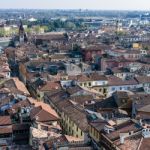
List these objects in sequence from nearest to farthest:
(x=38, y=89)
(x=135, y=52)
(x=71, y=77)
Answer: (x=38, y=89), (x=71, y=77), (x=135, y=52)

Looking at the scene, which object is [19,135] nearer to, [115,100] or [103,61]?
[115,100]

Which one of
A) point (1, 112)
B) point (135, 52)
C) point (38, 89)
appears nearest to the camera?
point (1, 112)

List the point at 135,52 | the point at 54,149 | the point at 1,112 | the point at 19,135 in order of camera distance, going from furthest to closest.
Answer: the point at 135,52
the point at 1,112
the point at 19,135
the point at 54,149

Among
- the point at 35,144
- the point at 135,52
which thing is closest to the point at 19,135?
the point at 35,144

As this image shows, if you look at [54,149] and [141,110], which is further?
[141,110]

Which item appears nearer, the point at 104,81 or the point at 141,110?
the point at 141,110

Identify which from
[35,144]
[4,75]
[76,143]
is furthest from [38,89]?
[76,143]

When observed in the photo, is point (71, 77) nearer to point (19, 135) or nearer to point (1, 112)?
point (1, 112)

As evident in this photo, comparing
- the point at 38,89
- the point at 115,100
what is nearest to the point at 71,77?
the point at 38,89

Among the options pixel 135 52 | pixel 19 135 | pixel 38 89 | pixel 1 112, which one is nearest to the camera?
pixel 19 135
